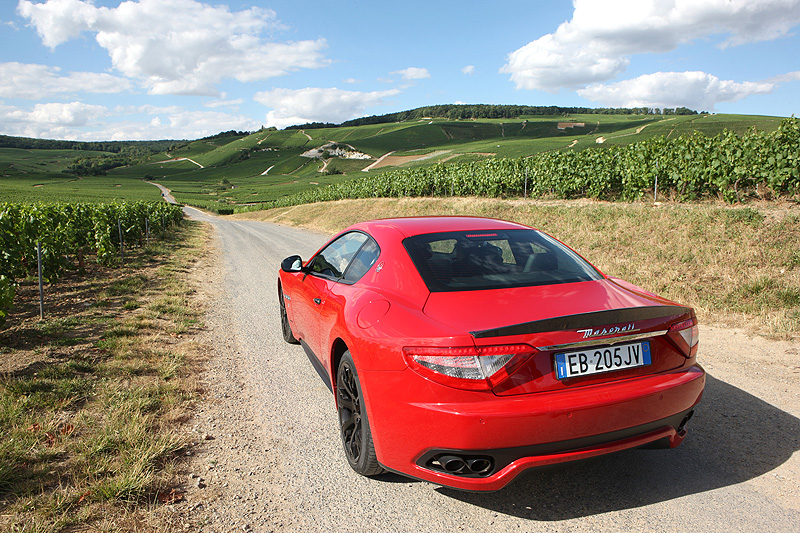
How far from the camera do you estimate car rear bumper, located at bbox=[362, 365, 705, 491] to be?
2.17 metres

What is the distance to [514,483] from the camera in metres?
2.77

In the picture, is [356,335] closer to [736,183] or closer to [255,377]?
[255,377]

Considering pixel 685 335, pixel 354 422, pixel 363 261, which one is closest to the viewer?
pixel 685 335

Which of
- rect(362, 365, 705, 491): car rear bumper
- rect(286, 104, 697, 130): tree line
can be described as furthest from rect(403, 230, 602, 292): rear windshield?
rect(286, 104, 697, 130): tree line

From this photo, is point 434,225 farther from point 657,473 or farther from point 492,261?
point 657,473

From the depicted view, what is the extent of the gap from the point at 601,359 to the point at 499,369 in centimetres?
54

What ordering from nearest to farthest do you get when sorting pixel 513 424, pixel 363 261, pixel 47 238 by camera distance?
pixel 513 424 < pixel 363 261 < pixel 47 238

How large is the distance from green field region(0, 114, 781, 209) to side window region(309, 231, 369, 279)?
6490 centimetres

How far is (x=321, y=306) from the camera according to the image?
3.70 metres

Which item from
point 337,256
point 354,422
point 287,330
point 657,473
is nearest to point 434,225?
point 337,256

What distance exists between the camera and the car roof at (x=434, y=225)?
3451 millimetres

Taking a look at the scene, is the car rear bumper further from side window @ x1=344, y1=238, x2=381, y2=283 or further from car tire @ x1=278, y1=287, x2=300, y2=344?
car tire @ x1=278, y1=287, x2=300, y2=344

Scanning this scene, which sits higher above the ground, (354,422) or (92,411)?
(354,422)

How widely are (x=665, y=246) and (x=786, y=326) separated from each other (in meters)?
4.45
